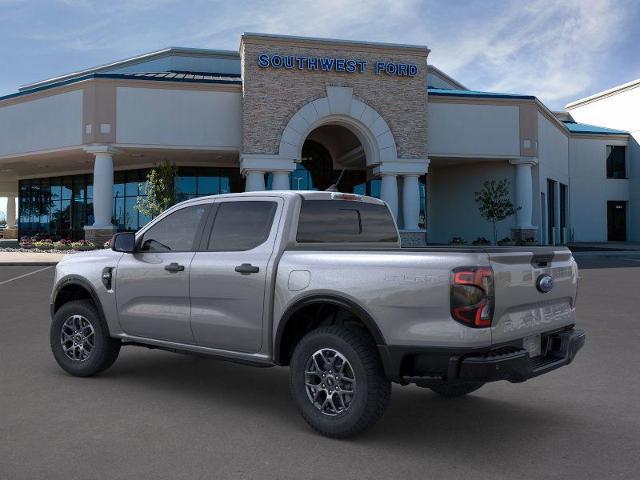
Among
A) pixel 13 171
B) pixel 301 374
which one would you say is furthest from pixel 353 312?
pixel 13 171

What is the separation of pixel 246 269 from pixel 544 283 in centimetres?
232

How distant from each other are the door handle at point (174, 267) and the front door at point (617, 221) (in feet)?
154

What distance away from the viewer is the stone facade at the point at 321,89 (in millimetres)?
29172

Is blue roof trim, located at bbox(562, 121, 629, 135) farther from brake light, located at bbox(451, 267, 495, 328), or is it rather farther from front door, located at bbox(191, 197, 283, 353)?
brake light, located at bbox(451, 267, 495, 328)

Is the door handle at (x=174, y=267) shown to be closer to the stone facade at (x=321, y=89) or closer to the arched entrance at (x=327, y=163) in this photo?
the stone facade at (x=321, y=89)

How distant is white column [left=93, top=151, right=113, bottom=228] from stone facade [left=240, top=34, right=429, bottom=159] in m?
7.03

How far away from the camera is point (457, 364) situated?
13.0ft

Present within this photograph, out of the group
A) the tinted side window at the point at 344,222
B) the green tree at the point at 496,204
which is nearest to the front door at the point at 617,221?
the green tree at the point at 496,204

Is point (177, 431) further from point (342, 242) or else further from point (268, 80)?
point (268, 80)

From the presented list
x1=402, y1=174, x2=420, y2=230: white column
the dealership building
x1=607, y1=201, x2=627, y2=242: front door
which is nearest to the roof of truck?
the dealership building

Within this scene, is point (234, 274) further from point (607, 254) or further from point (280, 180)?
point (607, 254)

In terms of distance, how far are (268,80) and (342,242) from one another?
985 inches

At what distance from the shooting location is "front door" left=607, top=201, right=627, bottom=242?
4647 cm

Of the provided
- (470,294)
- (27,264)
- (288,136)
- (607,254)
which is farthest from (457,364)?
(607,254)
